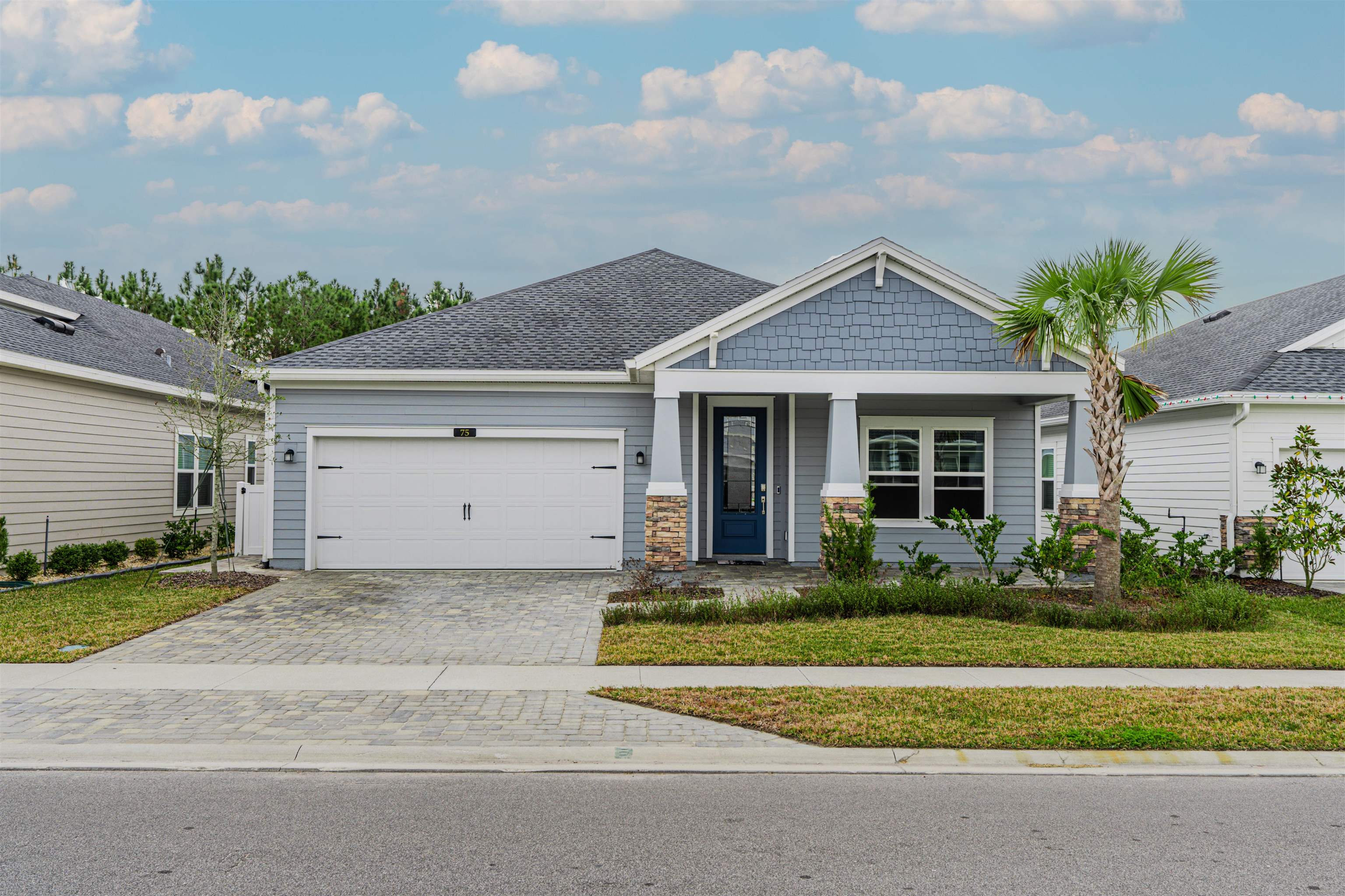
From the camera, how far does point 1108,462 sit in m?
11.5

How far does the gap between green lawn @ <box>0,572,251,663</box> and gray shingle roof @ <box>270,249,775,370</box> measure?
4.28m

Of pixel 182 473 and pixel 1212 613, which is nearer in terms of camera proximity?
pixel 1212 613

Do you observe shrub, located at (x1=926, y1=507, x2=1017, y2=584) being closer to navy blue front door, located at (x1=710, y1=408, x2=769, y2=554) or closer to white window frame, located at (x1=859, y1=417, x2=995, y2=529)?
white window frame, located at (x1=859, y1=417, x2=995, y2=529)

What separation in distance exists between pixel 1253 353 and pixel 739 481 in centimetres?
1015

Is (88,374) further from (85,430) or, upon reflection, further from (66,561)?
(66,561)

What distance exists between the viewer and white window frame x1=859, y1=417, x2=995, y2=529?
15844 mm

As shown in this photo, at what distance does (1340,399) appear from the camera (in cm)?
1448

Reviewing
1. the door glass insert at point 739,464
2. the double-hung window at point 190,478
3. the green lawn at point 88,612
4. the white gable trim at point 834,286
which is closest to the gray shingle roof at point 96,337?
the double-hung window at point 190,478

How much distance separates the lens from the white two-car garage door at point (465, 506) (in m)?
15.4

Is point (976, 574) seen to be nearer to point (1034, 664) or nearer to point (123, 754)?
point (1034, 664)

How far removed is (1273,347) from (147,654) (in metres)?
18.7

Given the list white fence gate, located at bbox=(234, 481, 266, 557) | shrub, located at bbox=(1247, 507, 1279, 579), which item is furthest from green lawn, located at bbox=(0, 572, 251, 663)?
shrub, located at bbox=(1247, 507, 1279, 579)

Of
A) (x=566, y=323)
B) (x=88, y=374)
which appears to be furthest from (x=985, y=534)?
(x=88, y=374)

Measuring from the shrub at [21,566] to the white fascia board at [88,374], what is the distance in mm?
3091
